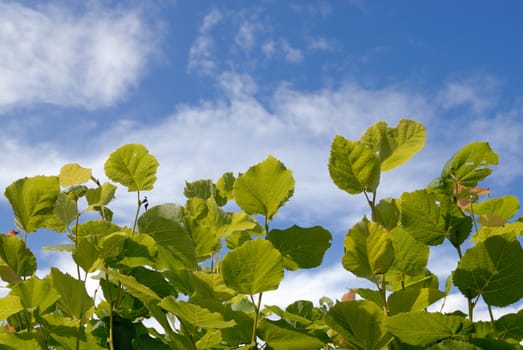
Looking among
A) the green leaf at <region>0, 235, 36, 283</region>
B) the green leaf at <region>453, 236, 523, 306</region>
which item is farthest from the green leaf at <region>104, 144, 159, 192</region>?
the green leaf at <region>453, 236, 523, 306</region>

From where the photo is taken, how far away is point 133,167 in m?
1.36

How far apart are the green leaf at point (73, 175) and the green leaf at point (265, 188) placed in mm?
414

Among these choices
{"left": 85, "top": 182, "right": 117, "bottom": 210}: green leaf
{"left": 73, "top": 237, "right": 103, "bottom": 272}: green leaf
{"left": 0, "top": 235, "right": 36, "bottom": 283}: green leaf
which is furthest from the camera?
{"left": 85, "top": 182, "right": 117, "bottom": 210}: green leaf

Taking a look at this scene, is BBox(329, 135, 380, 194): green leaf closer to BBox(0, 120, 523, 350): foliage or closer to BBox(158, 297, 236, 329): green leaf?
BBox(0, 120, 523, 350): foliage

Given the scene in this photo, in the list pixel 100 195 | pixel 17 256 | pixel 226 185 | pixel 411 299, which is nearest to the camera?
pixel 411 299

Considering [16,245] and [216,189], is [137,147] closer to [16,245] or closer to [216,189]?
[16,245]

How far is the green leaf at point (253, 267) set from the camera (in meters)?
1.03

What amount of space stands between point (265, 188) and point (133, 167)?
37cm

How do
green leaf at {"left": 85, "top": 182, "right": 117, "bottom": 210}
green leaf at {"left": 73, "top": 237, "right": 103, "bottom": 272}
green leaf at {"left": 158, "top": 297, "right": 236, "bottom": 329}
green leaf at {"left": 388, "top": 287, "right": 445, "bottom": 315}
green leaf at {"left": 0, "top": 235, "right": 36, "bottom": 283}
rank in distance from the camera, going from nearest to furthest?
green leaf at {"left": 158, "top": 297, "right": 236, "bottom": 329}, green leaf at {"left": 388, "top": 287, "right": 445, "bottom": 315}, green leaf at {"left": 73, "top": 237, "right": 103, "bottom": 272}, green leaf at {"left": 0, "top": 235, "right": 36, "bottom": 283}, green leaf at {"left": 85, "top": 182, "right": 117, "bottom": 210}

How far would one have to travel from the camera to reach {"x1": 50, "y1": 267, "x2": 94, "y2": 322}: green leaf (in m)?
1.15

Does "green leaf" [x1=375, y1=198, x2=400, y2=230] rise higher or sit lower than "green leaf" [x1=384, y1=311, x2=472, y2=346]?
higher

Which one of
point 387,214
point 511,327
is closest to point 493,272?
point 511,327

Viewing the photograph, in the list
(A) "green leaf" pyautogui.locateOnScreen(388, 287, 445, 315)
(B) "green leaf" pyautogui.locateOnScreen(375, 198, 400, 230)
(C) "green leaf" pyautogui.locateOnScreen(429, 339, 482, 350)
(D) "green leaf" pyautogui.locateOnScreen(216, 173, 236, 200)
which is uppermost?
(D) "green leaf" pyautogui.locateOnScreen(216, 173, 236, 200)

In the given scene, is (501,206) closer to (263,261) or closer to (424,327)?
(424,327)
